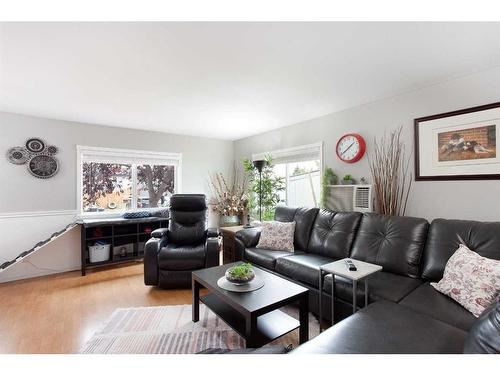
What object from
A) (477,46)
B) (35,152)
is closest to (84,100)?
(35,152)

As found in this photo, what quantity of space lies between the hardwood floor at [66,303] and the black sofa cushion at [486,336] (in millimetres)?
2328

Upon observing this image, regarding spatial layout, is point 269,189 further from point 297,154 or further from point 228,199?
point 228,199

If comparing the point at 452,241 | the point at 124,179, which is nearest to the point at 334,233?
the point at 452,241

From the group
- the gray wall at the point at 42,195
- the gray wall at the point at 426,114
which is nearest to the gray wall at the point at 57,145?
the gray wall at the point at 42,195

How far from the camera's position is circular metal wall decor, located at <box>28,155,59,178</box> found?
3.27m

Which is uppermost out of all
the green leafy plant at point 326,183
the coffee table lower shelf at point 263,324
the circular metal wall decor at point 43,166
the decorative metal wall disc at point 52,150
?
the decorative metal wall disc at point 52,150

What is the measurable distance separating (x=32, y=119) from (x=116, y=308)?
2.80 metres

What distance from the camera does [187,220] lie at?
348cm

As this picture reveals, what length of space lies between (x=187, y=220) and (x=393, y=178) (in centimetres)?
266

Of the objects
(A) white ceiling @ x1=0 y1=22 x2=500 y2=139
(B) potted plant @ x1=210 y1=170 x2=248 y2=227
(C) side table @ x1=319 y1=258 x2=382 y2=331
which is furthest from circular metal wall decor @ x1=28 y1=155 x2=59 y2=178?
(C) side table @ x1=319 y1=258 x2=382 y2=331

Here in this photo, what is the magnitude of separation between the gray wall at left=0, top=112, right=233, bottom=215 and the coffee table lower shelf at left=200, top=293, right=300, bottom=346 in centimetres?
295

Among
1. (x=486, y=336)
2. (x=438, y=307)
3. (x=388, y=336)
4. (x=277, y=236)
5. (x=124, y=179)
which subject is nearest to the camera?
(x=486, y=336)

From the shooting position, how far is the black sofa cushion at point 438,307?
140 centimetres

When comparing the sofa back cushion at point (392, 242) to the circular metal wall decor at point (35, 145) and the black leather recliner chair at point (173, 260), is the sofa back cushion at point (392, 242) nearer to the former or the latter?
the black leather recliner chair at point (173, 260)
